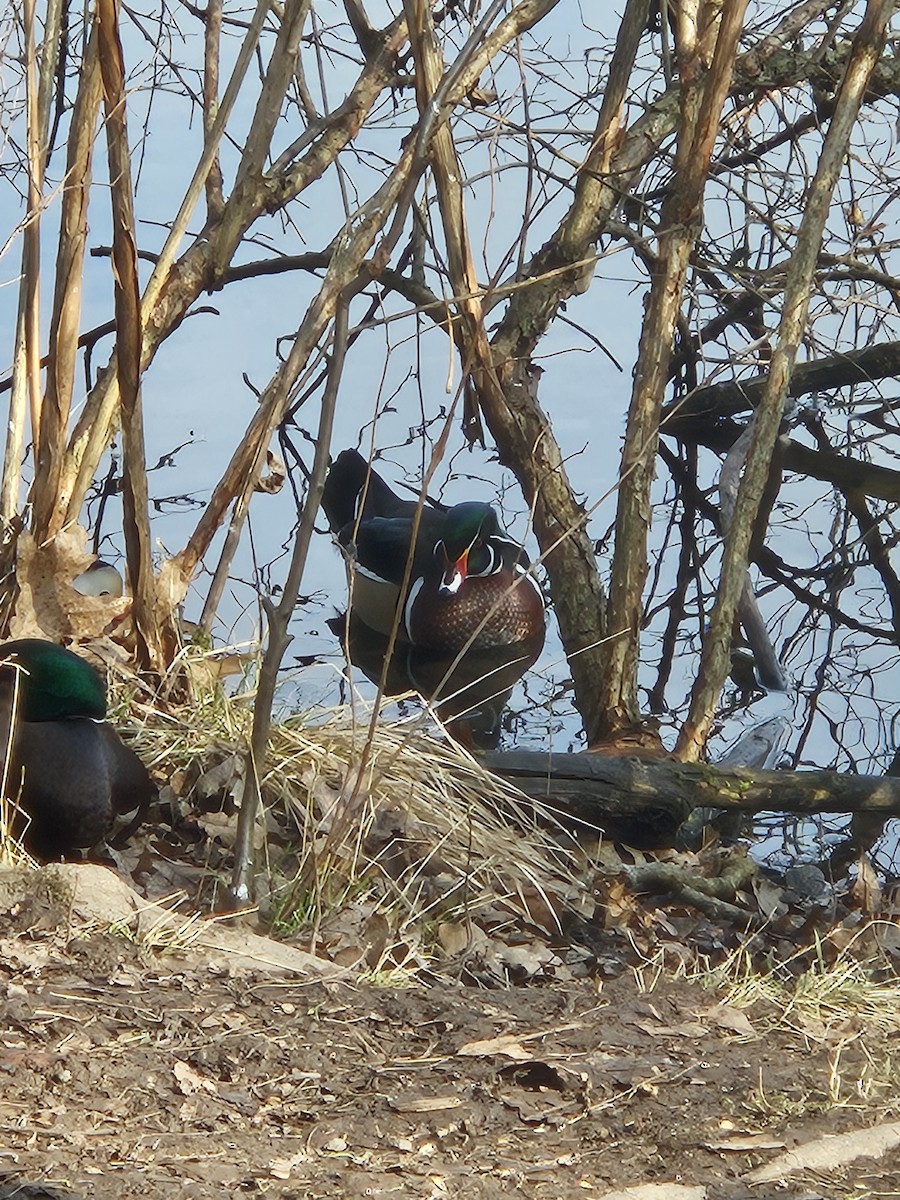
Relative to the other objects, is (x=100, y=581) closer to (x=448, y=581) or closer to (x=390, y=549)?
(x=448, y=581)

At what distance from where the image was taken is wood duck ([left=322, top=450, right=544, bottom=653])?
7117mm

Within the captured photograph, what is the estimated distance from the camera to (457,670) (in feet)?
24.1

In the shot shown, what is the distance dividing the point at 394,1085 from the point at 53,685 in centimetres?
156

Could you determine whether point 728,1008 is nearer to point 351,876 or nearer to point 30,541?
point 351,876

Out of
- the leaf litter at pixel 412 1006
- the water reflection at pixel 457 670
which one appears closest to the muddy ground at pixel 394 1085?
the leaf litter at pixel 412 1006

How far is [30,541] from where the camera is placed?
14.0 feet

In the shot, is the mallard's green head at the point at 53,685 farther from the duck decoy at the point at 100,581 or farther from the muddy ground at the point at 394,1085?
the duck decoy at the point at 100,581

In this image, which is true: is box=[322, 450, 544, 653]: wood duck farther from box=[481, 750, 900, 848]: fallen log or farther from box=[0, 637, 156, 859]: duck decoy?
box=[0, 637, 156, 859]: duck decoy

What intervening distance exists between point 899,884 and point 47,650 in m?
2.74

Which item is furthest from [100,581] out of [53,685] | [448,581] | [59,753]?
[59,753]

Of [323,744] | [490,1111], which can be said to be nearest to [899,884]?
[323,744]

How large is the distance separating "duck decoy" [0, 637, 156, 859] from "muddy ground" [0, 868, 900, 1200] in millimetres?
451

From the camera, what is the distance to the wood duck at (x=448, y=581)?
712 centimetres

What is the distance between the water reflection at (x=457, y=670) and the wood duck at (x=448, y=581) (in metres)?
0.06
